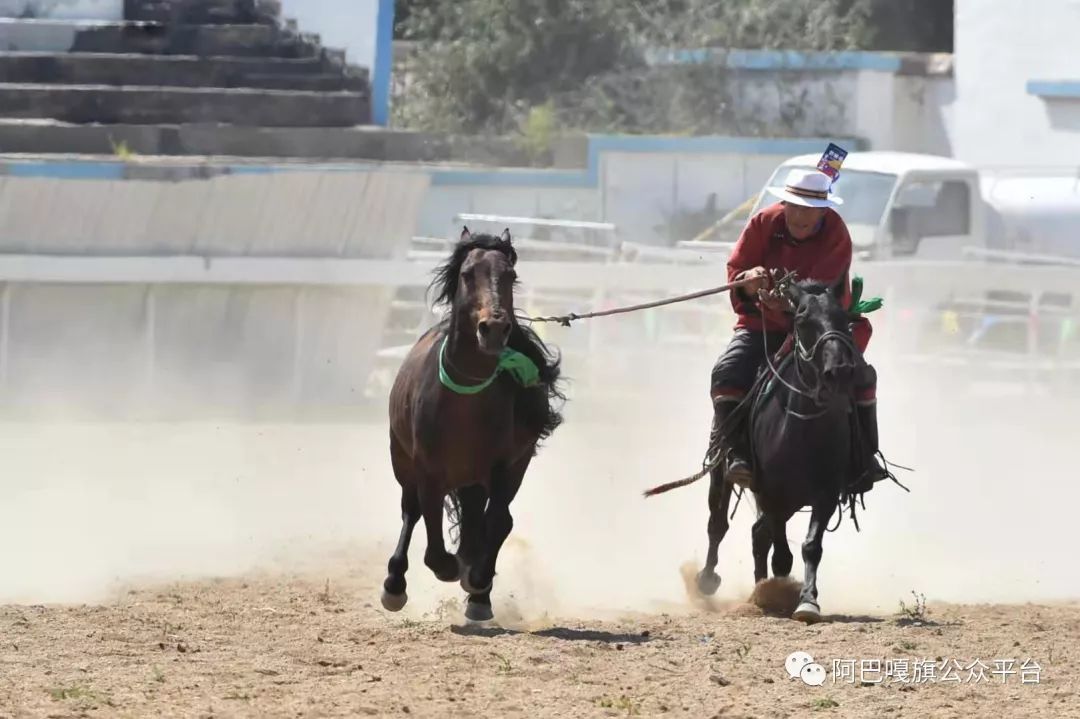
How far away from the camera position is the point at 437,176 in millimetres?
21297

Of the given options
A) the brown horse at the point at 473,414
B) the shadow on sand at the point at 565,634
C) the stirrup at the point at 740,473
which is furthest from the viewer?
the stirrup at the point at 740,473

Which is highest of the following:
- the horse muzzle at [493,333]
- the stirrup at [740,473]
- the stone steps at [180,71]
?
the stone steps at [180,71]

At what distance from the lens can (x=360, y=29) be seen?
2217 centimetres

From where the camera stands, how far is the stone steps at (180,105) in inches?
832

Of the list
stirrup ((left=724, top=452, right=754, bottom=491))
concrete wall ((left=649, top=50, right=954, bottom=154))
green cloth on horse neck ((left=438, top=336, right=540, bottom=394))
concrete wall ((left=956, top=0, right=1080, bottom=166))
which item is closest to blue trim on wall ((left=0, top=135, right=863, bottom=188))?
concrete wall ((left=649, top=50, right=954, bottom=154))

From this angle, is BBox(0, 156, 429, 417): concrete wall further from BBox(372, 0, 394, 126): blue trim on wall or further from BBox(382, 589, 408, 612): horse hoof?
BBox(382, 589, 408, 612): horse hoof

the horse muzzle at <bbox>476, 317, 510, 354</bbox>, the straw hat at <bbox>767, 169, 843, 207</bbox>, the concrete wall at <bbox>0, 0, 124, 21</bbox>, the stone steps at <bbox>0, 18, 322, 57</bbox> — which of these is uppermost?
the concrete wall at <bbox>0, 0, 124, 21</bbox>

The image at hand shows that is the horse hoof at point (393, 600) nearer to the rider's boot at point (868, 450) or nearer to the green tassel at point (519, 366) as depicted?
the green tassel at point (519, 366)

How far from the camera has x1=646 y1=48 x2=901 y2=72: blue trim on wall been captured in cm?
2494

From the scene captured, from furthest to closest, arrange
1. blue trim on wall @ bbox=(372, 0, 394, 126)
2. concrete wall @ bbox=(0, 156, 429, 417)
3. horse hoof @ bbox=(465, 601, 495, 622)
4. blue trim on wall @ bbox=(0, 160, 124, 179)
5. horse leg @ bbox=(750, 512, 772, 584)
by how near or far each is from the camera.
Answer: blue trim on wall @ bbox=(372, 0, 394, 126)
blue trim on wall @ bbox=(0, 160, 124, 179)
concrete wall @ bbox=(0, 156, 429, 417)
horse leg @ bbox=(750, 512, 772, 584)
horse hoof @ bbox=(465, 601, 495, 622)

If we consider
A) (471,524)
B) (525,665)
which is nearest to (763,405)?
(471,524)

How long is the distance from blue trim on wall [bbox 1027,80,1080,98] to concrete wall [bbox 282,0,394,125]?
26.1ft

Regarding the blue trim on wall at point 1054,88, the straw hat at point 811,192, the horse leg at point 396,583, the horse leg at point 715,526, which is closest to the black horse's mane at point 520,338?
the horse leg at point 396,583

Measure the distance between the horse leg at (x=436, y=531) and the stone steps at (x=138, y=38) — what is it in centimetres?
1416
